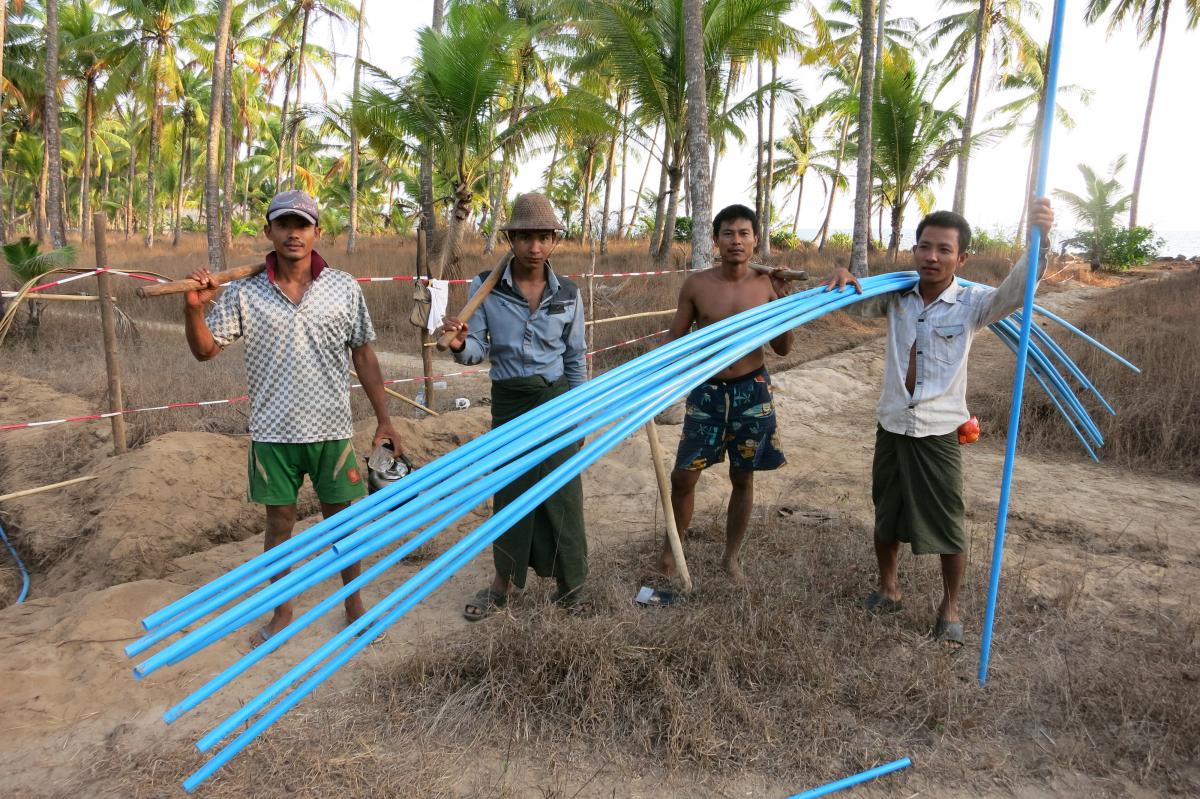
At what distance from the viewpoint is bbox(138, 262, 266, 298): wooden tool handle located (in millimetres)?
2132

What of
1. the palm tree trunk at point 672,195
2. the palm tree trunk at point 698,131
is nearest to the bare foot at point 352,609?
the palm tree trunk at point 698,131

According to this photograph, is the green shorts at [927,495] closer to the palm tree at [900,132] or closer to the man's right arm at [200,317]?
the man's right arm at [200,317]

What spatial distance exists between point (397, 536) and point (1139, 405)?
18.3 feet

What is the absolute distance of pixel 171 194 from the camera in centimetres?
3931

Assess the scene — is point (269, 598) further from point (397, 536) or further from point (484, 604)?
point (484, 604)

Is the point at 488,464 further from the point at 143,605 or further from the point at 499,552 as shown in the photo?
the point at 143,605

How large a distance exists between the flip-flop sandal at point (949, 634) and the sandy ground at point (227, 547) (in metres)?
0.23

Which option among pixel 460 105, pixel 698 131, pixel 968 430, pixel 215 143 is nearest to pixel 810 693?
pixel 968 430

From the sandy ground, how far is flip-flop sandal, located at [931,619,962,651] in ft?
0.77

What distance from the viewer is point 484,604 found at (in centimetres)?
296

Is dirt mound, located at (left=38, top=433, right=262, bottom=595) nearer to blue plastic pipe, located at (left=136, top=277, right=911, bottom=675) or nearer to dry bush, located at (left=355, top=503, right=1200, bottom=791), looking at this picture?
dry bush, located at (left=355, top=503, right=1200, bottom=791)

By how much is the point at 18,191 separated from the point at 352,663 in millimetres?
50377

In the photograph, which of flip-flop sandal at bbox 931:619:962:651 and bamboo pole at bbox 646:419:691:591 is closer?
flip-flop sandal at bbox 931:619:962:651

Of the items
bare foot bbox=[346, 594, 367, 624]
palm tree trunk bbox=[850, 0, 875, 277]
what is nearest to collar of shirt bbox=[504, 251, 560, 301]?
bare foot bbox=[346, 594, 367, 624]
